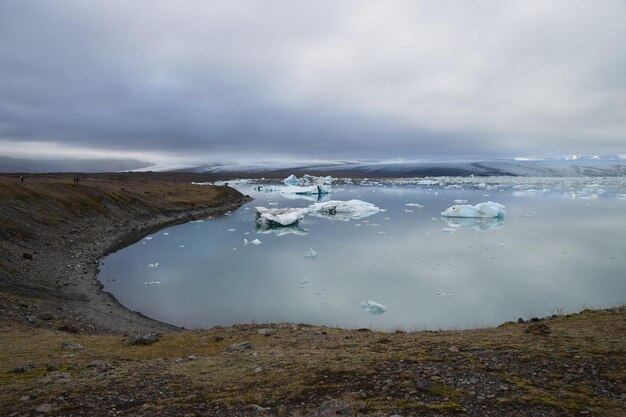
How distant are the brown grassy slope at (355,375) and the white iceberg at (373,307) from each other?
470 centimetres

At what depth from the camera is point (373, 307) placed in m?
12.3

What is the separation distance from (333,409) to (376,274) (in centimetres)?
1255

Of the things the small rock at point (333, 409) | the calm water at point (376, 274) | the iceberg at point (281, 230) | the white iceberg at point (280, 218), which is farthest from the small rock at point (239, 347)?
the white iceberg at point (280, 218)

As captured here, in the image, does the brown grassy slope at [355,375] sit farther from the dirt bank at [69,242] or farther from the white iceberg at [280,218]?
the white iceberg at [280,218]

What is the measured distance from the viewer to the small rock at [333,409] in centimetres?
412

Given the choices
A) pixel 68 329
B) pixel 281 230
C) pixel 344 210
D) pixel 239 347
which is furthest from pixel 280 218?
pixel 239 347

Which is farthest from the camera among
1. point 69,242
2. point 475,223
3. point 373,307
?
point 475,223

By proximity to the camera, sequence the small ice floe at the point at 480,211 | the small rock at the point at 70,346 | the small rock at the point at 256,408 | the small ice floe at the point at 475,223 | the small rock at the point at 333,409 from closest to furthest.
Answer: the small rock at the point at 333,409
the small rock at the point at 256,408
the small rock at the point at 70,346
the small ice floe at the point at 475,223
the small ice floe at the point at 480,211

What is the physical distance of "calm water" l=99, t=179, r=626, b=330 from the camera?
40.5 feet

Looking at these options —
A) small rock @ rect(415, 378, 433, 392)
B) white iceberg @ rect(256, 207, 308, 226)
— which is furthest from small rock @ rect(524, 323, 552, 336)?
white iceberg @ rect(256, 207, 308, 226)

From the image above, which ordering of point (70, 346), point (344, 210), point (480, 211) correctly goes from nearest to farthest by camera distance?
point (70, 346), point (480, 211), point (344, 210)

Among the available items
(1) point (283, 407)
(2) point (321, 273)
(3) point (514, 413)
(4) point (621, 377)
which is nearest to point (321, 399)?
(1) point (283, 407)

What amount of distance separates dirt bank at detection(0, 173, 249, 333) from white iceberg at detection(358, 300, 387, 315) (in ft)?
18.1

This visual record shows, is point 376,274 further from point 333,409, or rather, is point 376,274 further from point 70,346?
point 333,409
